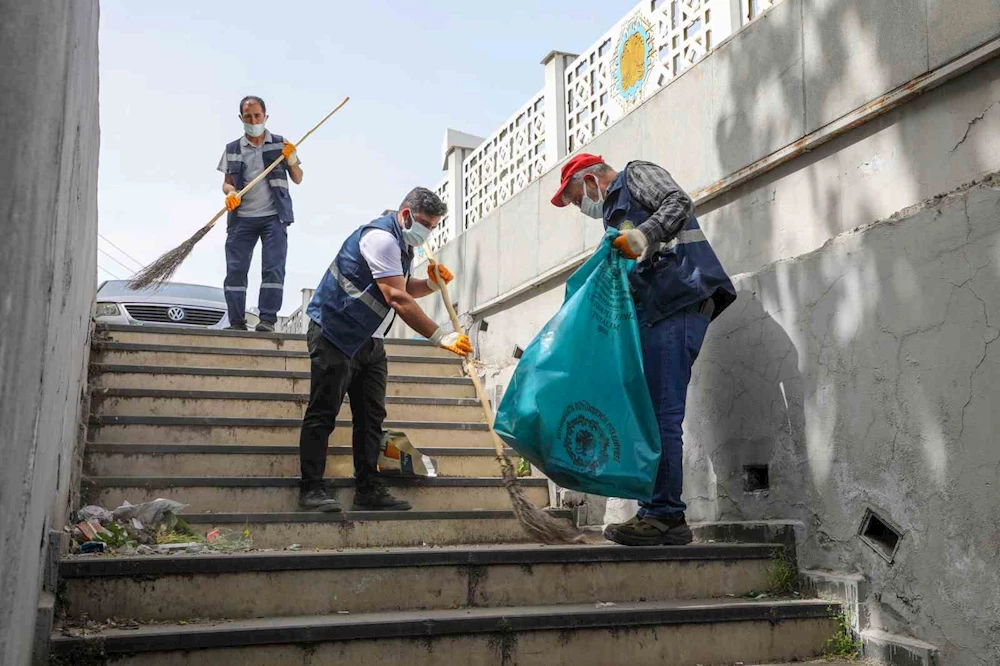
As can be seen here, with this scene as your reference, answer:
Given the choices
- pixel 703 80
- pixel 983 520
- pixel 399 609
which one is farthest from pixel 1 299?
pixel 703 80

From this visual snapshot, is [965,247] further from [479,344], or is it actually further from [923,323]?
[479,344]

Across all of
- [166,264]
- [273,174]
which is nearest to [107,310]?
[166,264]

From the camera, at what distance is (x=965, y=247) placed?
9.86 ft

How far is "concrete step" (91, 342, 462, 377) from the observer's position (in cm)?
573

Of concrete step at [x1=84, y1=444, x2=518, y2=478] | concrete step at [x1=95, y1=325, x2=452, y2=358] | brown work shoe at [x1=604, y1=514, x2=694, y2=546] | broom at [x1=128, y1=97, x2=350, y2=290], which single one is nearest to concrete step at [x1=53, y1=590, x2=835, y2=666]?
brown work shoe at [x1=604, y1=514, x2=694, y2=546]

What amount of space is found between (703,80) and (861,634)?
273 centimetres

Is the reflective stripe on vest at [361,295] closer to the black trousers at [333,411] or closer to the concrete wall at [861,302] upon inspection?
the black trousers at [333,411]

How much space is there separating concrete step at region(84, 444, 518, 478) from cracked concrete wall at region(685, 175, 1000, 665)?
205 cm

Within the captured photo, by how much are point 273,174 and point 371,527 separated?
3739mm

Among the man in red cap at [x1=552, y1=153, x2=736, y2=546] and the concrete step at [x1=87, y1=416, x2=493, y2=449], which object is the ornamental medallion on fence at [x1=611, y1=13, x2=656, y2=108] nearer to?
the man in red cap at [x1=552, y1=153, x2=736, y2=546]

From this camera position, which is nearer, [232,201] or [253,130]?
[232,201]

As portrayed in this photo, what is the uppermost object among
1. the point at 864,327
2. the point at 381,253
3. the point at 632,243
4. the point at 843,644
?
the point at 381,253

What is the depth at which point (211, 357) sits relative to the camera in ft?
19.6

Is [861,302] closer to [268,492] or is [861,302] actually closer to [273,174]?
[268,492]
